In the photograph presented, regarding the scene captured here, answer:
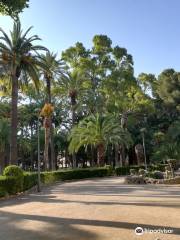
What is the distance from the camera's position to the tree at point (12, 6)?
11102 millimetres

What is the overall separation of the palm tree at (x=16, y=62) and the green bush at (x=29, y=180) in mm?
2056

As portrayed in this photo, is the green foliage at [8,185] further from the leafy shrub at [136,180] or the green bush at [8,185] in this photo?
the leafy shrub at [136,180]

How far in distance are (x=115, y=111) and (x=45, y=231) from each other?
47.0 meters

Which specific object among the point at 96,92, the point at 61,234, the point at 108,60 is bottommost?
the point at 61,234

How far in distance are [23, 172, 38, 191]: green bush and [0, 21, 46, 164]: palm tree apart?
6.74 ft

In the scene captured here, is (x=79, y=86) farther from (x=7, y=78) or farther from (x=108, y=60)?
(x=7, y=78)

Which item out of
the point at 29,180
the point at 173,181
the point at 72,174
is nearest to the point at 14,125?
the point at 29,180

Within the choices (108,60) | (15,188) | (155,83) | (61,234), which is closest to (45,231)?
(61,234)

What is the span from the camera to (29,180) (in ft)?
94.7

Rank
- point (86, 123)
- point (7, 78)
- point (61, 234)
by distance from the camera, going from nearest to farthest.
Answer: point (61, 234)
point (7, 78)
point (86, 123)

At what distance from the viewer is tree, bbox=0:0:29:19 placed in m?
11.1

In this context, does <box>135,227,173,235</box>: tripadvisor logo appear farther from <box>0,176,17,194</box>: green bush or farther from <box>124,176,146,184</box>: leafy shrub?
<box>124,176,146,184</box>: leafy shrub

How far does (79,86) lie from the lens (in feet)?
177

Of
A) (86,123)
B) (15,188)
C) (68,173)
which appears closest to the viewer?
(15,188)
